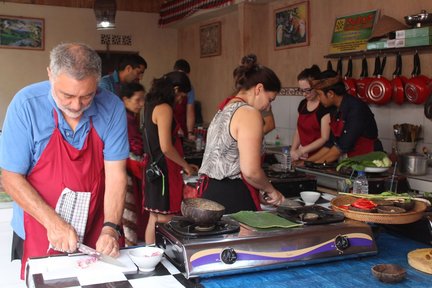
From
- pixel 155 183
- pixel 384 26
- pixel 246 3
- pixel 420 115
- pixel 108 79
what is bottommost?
pixel 155 183

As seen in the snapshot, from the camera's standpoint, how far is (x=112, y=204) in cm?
206

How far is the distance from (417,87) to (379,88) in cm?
43

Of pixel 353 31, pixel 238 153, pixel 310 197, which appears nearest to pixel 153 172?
pixel 238 153

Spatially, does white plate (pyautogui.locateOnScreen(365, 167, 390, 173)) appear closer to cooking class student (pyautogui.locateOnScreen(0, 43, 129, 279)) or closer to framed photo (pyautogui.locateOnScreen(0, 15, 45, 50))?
cooking class student (pyautogui.locateOnScreen(0, 43, 129, 279))

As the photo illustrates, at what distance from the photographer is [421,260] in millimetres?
1820

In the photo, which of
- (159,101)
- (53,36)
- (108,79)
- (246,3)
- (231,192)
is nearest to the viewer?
(231,192)

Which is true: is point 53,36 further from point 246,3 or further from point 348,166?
point 348,166

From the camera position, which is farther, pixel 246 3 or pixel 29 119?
pixel 246 3

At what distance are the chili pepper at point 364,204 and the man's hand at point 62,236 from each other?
112 centimetres

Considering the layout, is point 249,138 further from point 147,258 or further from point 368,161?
A: point 368,161

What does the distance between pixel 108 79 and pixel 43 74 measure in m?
4.46

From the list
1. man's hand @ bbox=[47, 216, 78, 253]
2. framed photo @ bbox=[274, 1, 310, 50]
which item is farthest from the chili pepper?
framed photo @ bbox=[274, 1, 310, 50]

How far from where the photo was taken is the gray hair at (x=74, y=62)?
178 cm

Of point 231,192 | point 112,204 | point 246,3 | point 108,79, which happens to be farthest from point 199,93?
point 112,204
